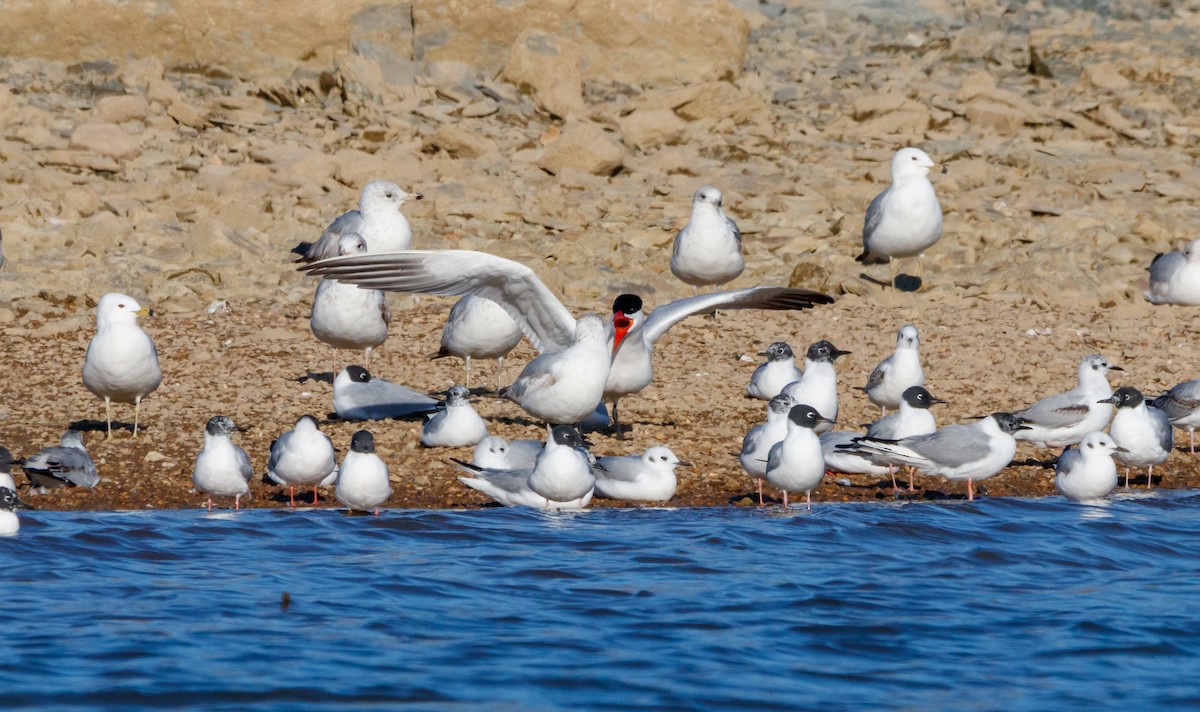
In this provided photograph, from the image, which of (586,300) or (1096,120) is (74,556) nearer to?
(586,300)

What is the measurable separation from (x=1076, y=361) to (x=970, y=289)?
2187mm

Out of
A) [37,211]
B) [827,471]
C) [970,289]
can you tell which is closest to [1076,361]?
[970,289]

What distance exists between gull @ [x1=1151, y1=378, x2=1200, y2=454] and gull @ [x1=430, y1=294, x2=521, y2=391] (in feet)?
15.0

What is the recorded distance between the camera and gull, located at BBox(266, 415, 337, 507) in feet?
33.9

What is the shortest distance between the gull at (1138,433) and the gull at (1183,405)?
0.46m

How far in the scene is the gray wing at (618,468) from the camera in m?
10.5

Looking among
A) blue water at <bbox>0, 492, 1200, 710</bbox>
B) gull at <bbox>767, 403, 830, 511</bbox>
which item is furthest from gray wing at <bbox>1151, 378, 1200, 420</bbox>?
gull at <bbox>767, 403, 830, 511</bbox>

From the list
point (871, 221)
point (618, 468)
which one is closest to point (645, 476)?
point (618, 468)

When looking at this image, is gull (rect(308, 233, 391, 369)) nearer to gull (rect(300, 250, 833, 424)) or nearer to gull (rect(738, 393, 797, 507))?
gull (rect(300, 250, 833, 424))

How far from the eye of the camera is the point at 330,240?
47.6ft

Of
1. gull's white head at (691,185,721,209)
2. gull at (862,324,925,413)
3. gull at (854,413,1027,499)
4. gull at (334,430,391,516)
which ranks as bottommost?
gull at (334,430,391,516)

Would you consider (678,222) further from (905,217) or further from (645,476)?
(645,476)

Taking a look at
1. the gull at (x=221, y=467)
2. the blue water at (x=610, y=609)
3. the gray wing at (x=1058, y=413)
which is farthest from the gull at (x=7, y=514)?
the gray wing at (x=1058, y=413)

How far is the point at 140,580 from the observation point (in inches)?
331
